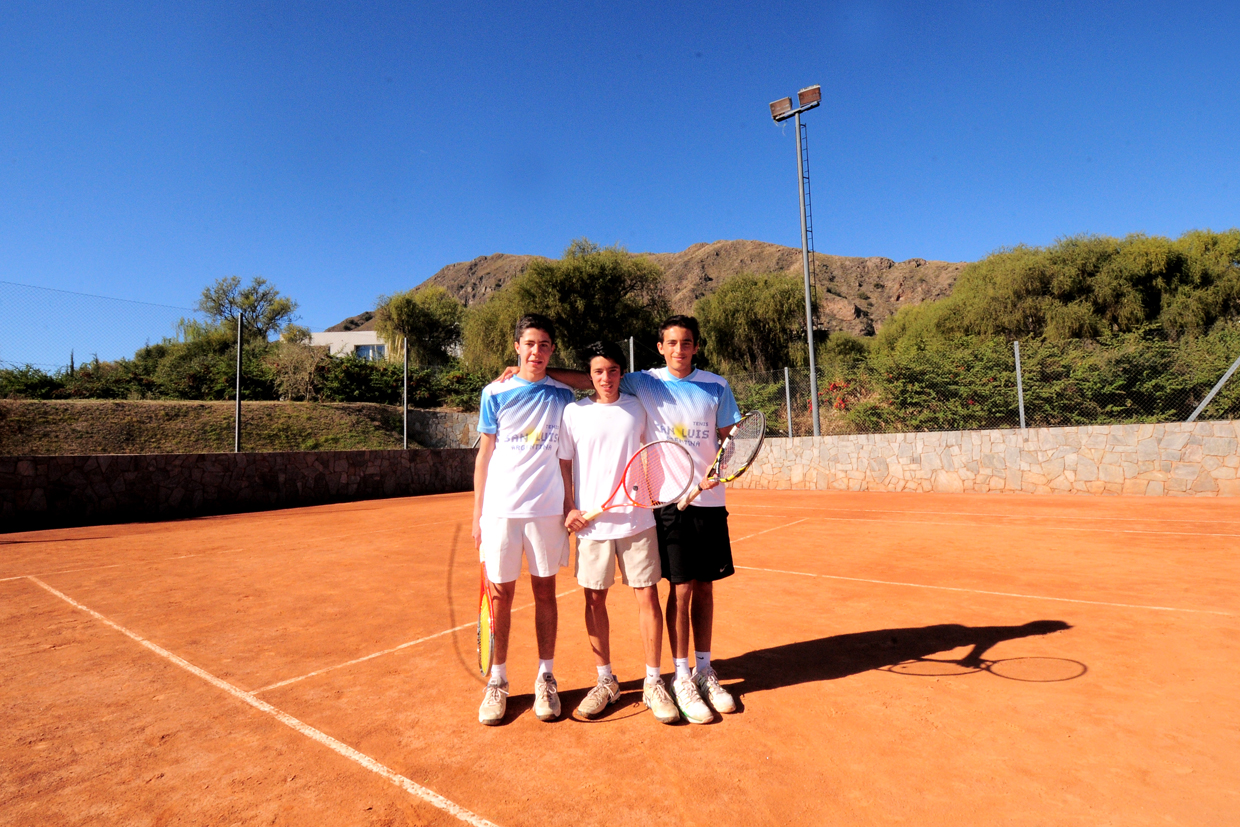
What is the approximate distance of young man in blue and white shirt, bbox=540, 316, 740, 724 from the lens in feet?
9.78

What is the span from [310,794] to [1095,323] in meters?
35.6

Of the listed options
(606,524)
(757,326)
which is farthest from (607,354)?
(757,326)

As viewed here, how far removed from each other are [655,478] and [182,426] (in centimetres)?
1847

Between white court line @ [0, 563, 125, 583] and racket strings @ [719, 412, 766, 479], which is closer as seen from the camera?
racket strings @ [719, 412, 766, 479]

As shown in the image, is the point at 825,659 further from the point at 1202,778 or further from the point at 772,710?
the point at 1202,778

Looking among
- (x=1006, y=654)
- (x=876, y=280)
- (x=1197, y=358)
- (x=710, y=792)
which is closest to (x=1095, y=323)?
(x=1197, y=358)

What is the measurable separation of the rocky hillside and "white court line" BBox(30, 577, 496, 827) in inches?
2708

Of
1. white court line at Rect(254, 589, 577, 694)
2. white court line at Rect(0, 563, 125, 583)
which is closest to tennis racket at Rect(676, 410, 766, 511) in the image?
white court line at Rect(254, 589, 577, 694)

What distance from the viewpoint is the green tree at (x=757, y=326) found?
35.7 metres

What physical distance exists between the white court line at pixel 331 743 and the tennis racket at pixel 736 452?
1423 mm

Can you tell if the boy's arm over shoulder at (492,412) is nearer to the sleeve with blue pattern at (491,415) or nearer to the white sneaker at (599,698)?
the sleeve with blue pattern at (491,415)

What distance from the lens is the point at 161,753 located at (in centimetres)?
264

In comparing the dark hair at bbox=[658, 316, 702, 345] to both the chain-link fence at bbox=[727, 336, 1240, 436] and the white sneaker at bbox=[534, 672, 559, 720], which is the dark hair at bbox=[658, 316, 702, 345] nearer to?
the white sneaker at bbox=[534, 672, 559, 720]

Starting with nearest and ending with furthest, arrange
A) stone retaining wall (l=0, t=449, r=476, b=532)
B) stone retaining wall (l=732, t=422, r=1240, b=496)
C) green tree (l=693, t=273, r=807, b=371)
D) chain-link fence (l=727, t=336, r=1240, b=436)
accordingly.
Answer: stone retaining wall (l=0, t=449, r=476, b=532), stone retaining wall (l=732, t=422, r=1240, b=496), chain-link fence (l=727, t=336, r=1240, b=436), green tree (l=693, t=273, r=807, b=371)
